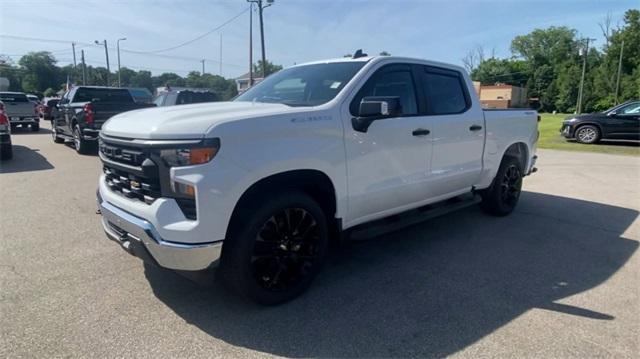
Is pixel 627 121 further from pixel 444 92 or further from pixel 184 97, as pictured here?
pixel 184 97

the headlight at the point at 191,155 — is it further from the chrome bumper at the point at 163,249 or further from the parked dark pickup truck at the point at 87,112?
the parked dark pickup truck at the point at 87,112

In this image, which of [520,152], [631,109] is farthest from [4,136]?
[631,109]

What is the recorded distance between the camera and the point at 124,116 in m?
3.43

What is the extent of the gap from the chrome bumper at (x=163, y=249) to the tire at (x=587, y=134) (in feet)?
55.7

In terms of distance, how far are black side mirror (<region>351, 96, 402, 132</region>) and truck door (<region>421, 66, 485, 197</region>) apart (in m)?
1.09

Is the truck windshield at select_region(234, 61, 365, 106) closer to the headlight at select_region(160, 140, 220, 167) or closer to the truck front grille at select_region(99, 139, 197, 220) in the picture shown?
the headlight at select_region(160, 140, 220, 167)

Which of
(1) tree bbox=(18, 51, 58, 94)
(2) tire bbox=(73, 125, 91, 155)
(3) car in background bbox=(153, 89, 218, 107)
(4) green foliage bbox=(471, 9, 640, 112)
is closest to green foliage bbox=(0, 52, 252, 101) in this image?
(1) tree bbox=(18, 51, 58, 94)

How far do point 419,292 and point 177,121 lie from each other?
2404mm

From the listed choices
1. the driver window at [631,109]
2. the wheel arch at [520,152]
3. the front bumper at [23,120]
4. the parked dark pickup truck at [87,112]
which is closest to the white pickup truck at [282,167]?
Answer: the wheel arch at [520,152]

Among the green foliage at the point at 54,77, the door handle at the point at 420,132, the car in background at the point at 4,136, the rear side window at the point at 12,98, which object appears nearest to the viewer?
the door handle at the point at 420,132

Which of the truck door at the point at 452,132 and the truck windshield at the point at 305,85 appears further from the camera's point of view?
the truck door at the point at 452,132

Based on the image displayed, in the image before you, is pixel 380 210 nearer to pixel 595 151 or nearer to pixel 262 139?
pixel 262 139

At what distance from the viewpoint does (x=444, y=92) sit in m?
4.73

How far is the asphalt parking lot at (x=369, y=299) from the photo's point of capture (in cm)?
278
